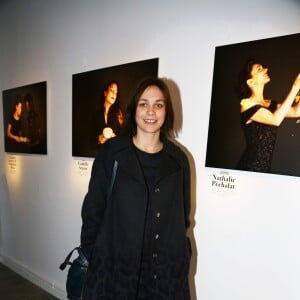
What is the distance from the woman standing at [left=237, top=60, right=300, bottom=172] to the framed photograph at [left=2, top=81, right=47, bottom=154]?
184 cm

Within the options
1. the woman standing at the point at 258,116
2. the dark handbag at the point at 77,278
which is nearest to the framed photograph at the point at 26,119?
the dark handbag at the point at 77,278

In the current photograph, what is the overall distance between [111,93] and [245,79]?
972 mm

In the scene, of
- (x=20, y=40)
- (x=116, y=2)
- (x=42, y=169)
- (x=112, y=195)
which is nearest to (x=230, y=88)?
(x=112, y=195)

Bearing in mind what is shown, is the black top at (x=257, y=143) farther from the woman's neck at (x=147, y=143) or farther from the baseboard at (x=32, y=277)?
the baseboard at (x=32, y=277)

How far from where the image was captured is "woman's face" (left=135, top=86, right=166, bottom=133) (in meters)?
1.23

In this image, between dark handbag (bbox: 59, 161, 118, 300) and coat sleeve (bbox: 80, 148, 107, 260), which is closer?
coat sleeve (bbox: 80, 148, 107, 260)

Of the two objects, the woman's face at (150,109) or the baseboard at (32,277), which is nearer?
the woman's face at (150,109)

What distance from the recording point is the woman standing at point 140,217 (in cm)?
120

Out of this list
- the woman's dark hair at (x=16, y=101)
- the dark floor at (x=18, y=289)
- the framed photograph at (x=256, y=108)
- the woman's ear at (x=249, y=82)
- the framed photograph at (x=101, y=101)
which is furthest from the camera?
the woman's dark hair at (x=16, y=101)

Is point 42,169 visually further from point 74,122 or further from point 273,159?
point 273,159

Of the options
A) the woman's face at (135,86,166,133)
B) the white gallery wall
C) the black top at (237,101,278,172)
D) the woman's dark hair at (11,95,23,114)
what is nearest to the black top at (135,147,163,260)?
the woman's face at (135,86,166,133)

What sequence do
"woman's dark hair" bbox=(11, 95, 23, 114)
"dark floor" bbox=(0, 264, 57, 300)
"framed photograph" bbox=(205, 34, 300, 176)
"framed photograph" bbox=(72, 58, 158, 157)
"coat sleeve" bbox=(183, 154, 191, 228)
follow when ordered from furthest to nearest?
1. "woman's dark hair" bbox=(11, 95, 23, 114)
2. "dark floor" bbox=(0, 264, 57, 300)
3. "framed photograph" bbox=(72, 58, 158, 157)
4. "coat sleeve" bbox=(183, 154, 191, 228)
5. "framed photograph" bbox=(205, 34, 300, 176)

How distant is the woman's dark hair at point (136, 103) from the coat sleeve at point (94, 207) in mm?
235

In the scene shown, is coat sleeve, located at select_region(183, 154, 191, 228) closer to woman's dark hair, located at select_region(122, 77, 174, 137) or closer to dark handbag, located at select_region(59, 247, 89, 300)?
woman's dark hair, located at select_region(122, 77, 174, 137)
